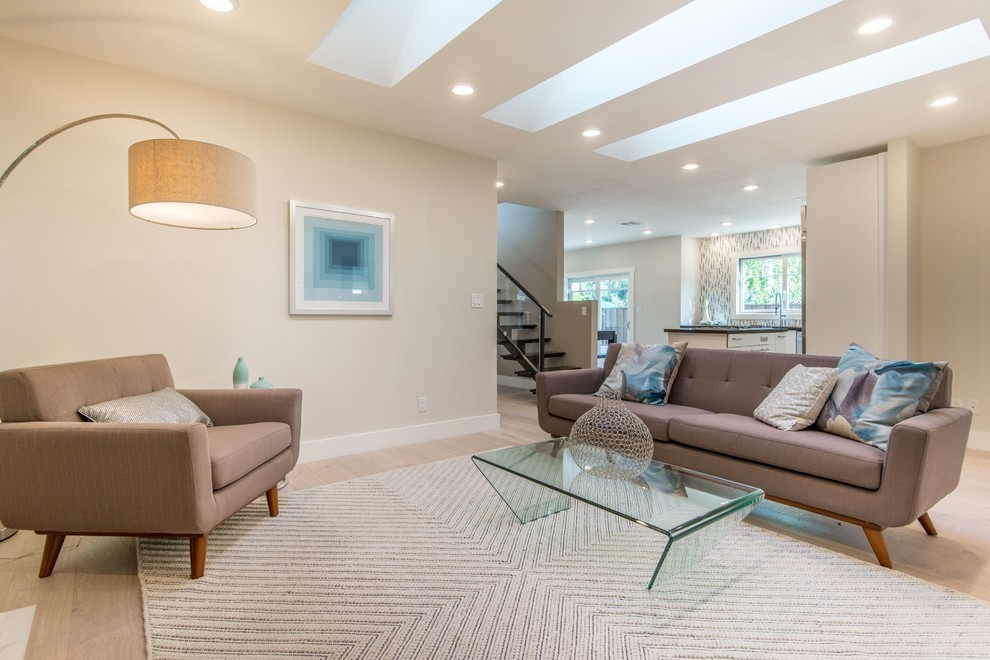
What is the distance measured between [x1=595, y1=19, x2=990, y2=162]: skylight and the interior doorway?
5050 millimetres

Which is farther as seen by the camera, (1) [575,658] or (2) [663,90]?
(2) [663,90]

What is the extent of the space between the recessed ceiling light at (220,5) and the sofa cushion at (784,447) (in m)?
2.98

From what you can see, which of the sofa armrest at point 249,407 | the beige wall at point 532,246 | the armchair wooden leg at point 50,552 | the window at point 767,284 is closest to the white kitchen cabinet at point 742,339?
the window at point 767,284

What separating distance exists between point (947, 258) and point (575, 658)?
4.52 metres

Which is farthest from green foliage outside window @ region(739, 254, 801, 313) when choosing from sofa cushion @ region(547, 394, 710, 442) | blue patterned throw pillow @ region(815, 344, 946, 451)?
blue patterned throw pillow @ region(815, 344, 946, 451)

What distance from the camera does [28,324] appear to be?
264 centimetres

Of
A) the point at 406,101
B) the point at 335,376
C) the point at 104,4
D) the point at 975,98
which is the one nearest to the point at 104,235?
the point at 104,4

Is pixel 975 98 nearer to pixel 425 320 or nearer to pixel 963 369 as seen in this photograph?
pixel 963 369

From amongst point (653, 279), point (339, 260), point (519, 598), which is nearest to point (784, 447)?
point (519, 598)

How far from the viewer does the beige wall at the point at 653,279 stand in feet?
28.5

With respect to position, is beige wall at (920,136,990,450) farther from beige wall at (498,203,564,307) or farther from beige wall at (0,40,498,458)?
beige wall at (498,203,564,307)

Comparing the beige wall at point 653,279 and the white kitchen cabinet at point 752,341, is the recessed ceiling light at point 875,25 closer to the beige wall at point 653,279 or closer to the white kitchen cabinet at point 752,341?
the white kitchen cabinet at point 752,341

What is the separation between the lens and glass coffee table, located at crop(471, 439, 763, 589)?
1.68m

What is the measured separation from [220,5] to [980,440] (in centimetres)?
568
